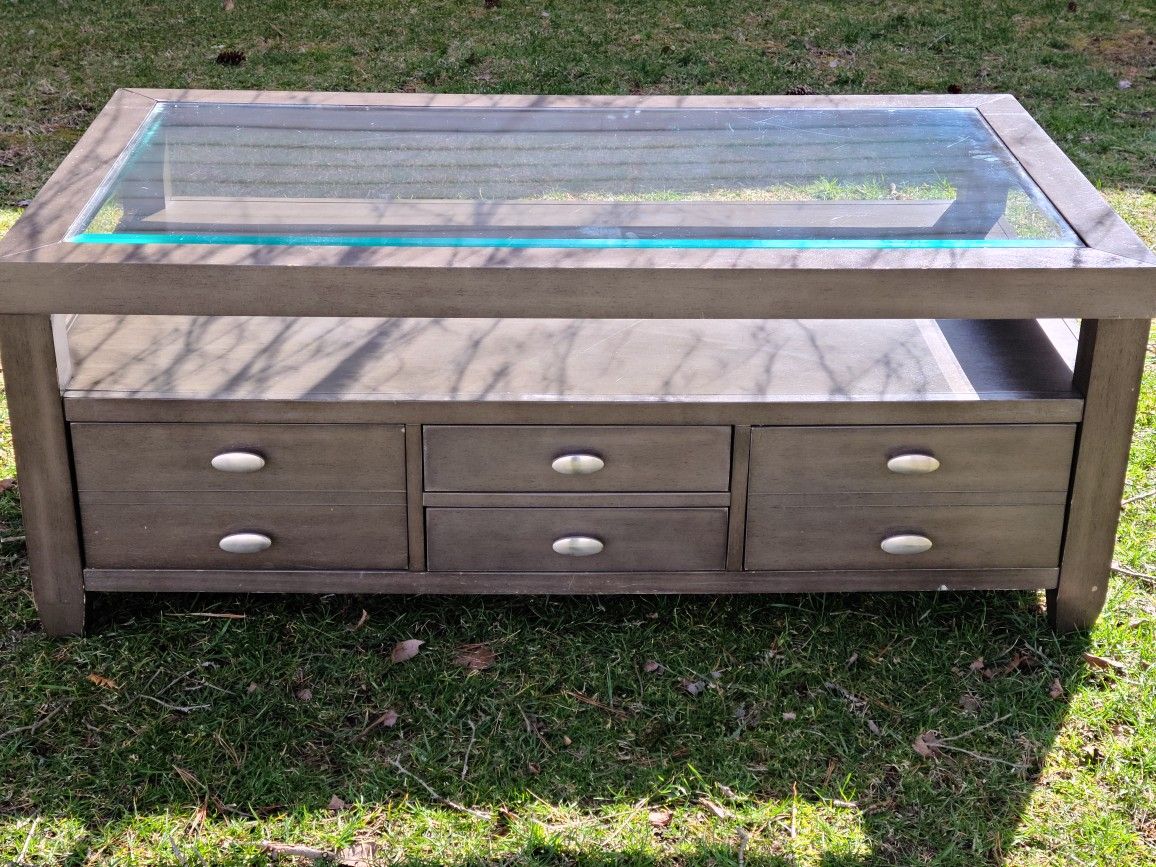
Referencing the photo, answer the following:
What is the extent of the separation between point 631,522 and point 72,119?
422 cm

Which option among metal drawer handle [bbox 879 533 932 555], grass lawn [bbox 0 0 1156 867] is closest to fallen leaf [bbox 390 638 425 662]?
grass lawn [bbox 0 0 1156 867]

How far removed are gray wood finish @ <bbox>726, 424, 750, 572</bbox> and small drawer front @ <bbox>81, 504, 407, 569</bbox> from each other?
74 centimetres

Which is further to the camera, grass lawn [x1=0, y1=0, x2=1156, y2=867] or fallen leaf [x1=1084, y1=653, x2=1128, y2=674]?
fallen leaf [x1=1084, y1=653, x2=1128, y2=674]

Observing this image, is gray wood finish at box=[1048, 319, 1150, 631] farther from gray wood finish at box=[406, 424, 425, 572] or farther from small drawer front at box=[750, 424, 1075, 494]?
gray wood finish at box=[406, 424, 425, 572]

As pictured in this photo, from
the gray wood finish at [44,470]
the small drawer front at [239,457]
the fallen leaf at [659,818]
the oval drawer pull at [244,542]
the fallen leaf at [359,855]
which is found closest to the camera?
the fallen leaf at [359,855]

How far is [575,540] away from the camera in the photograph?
10.3ft

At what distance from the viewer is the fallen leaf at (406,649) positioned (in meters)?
3.13

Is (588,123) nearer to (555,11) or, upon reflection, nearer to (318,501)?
(318,501)

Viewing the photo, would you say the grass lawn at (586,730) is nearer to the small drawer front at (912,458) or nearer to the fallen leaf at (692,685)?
the fallen leaf at (692,685)

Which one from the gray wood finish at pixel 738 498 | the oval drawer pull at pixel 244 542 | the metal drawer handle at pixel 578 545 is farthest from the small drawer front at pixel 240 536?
the gray wood finish at pixel 738 498

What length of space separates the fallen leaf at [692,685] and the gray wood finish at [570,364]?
23.5 inches

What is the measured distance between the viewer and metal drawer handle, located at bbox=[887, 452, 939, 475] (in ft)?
10.0

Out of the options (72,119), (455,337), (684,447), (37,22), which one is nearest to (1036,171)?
(684,447)

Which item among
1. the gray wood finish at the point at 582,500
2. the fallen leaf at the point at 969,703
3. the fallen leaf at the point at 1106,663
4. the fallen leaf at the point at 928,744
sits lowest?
the fallen leaf at the point at 928,744
